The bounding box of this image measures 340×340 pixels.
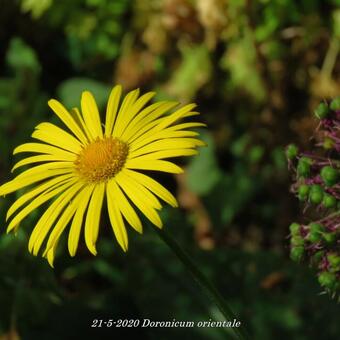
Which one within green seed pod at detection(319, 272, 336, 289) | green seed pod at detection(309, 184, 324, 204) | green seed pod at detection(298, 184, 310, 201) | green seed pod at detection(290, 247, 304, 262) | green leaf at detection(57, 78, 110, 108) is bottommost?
green seed pod at detection(319, 272, 336, 289)

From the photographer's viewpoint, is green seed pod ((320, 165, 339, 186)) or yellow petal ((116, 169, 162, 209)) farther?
green seed pod ((320, 165, 339, 186))

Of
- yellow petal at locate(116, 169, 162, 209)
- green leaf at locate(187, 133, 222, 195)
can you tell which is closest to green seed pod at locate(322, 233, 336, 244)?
yellow petal at locate(116, 169, 162, 209)

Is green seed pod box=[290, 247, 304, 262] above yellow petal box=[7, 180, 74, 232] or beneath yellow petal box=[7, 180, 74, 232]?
beneath

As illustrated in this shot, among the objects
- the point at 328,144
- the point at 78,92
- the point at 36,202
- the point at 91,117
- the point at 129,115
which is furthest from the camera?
the point at 78,92

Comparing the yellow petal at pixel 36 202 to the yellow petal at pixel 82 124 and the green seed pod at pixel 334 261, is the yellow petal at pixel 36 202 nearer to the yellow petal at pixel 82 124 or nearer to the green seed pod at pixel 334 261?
the yellow petal at pixel 82 124

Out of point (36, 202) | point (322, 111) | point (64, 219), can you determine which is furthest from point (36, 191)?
point (322, 111)

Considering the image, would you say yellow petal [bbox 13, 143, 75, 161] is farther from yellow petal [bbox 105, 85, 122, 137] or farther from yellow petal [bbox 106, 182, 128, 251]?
yellow petal [bbox 106, 182, 128, 251]

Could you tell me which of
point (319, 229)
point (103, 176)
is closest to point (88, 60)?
point (103, 176)

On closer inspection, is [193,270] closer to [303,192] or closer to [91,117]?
[303,192]
